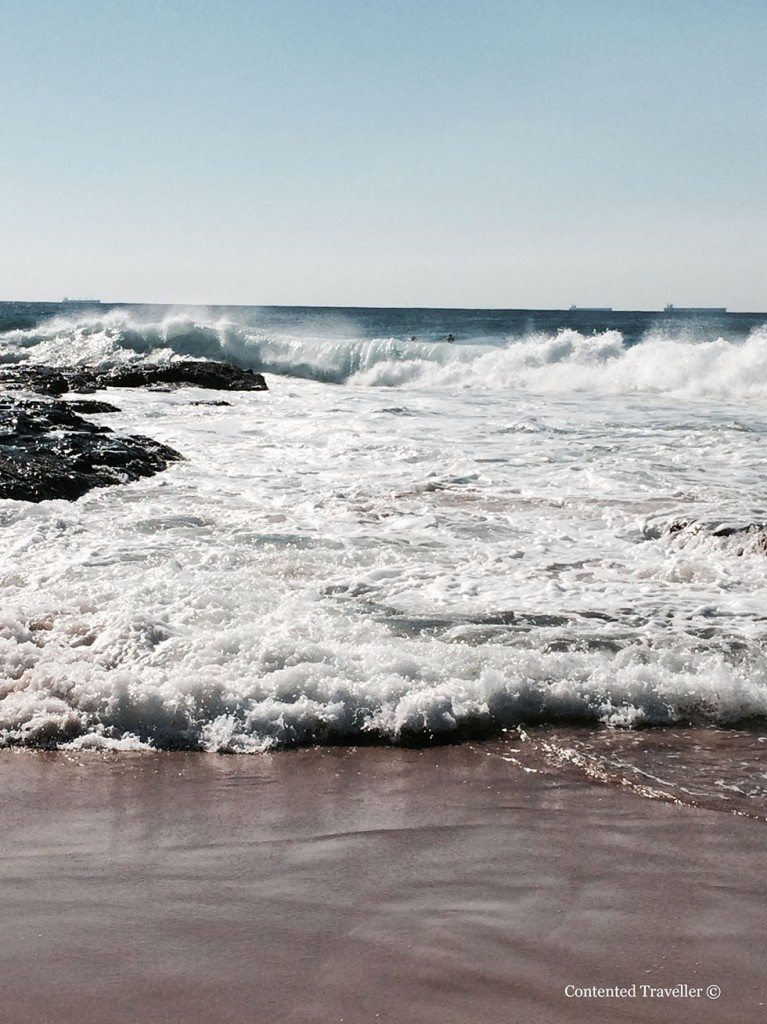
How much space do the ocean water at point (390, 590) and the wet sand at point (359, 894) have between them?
365 millimetres

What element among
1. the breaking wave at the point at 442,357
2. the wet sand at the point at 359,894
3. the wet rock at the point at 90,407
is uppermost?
the breaking wave at the point at 442,357

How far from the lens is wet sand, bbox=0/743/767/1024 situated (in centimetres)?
206

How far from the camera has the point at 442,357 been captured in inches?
1234

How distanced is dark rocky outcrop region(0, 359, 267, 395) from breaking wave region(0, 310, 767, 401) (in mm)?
7344

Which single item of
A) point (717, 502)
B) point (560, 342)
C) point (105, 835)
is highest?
point (560, 342)

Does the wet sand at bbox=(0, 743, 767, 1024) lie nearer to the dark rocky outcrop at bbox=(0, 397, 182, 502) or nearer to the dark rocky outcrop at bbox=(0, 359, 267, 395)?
the dark rocky outcrop at bbox=(0, 397, 182, 502)

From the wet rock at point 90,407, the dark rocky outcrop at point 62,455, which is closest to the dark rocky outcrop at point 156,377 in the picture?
the wet rock at point 90,407

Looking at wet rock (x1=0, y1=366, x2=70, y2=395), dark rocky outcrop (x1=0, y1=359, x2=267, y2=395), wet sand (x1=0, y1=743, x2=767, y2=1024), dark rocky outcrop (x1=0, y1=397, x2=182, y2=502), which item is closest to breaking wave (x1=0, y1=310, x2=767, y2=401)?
dark rocky outcrop (x1=0, y1=359, x2=267, y2=395)

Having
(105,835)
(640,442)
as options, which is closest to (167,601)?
(105,835)

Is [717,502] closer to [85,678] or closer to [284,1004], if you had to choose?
[85,678]

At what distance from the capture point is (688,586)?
5.70 m

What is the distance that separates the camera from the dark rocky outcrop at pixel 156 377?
1898 centimetres

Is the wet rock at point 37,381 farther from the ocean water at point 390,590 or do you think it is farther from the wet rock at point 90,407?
the ocean water at point 390,590

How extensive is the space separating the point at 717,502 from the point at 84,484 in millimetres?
6207
